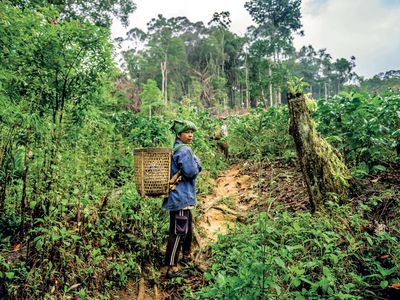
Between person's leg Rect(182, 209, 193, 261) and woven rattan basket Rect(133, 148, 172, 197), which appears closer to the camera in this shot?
woven rattan basket Rect(133, 148, 172, 197)

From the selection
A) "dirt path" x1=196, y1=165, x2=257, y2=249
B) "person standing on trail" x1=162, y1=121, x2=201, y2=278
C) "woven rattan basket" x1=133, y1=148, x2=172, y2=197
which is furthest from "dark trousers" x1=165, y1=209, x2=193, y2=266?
"dirt path" x1=196, y1=165, x2=257, y2=249

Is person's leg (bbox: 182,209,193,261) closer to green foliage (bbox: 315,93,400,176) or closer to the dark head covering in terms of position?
the dark head covering

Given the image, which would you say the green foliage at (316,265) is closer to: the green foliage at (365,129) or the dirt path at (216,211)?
the dirt path at (216,211)

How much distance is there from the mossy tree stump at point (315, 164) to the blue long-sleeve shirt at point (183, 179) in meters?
1.38

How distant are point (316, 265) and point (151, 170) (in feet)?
5.92

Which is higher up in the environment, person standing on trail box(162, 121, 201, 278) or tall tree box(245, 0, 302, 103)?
tall tree box(245, 0, 302, 103)

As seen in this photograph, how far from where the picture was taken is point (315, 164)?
382 centimetres

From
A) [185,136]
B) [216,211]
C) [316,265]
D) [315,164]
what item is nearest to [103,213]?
[185,136]

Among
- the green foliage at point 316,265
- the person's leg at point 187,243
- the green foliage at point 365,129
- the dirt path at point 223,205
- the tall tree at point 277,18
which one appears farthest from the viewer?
the tall tree at point 277,18

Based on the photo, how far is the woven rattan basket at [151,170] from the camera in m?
3.26

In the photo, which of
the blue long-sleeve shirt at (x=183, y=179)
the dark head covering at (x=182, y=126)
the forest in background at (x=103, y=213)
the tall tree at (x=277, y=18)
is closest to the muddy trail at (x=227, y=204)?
the forest in background at (x=103, y=213)

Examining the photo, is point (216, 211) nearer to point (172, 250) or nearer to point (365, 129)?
point (172, 250)

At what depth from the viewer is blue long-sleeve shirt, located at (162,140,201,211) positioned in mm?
3471

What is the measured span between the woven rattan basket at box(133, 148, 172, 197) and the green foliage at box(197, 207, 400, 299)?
3.32ft
